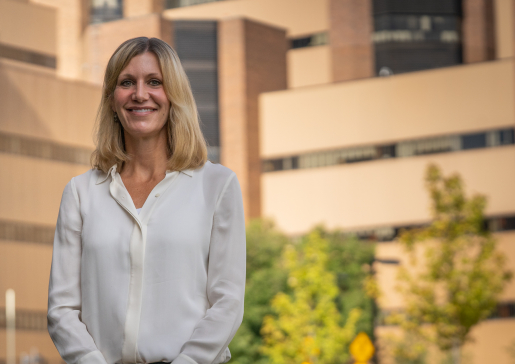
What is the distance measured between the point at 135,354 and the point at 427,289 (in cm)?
2326

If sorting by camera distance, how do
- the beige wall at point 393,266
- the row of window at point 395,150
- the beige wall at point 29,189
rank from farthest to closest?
the row of window at point 395,150
the beige wall at point 393,266
the beige wall at point 29,189

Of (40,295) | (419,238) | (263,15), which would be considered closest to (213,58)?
(263,15)

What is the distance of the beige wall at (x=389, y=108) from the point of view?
3828 cm

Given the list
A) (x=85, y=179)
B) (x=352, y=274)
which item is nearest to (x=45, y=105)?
(x=352, y=274)

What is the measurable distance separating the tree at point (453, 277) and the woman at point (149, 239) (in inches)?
887

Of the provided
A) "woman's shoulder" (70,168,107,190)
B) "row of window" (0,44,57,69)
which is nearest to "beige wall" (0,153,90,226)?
"row of window" (0,44,57,69)

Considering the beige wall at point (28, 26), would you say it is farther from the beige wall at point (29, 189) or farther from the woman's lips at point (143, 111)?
the woman's lips at point (143, 111)

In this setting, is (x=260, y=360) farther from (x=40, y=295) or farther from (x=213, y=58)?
(x=213, y=58)

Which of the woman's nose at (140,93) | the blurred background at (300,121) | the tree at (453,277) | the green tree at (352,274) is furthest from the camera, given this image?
the blurred background at (300,121)

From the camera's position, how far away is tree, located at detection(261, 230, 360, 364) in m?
25.6

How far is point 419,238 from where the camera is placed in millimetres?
25422

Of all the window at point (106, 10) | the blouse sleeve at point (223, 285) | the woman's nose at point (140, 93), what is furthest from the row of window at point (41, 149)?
the blouse sleeve at point (223, 285)

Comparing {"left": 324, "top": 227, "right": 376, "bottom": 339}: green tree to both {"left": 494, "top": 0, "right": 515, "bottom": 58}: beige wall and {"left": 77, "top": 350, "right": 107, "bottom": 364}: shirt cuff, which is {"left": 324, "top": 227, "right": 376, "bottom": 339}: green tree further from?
{"left": 77, "top": 350, "right": 107, "bottom": 364}: shirt cuff

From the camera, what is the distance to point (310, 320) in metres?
25.8
